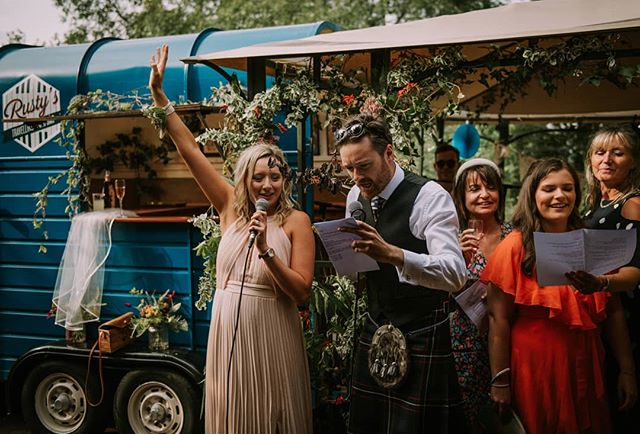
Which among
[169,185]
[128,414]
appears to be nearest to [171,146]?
[169,185]

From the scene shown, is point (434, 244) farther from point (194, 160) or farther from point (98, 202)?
point (98, 202)

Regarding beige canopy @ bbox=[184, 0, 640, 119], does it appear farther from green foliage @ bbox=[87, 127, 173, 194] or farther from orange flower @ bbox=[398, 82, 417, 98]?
green foliage @ bbox=[87, 127, 173, 194]

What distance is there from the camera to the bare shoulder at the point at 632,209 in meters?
3.47

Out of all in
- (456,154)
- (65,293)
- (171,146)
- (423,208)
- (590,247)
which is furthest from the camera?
(456,154)

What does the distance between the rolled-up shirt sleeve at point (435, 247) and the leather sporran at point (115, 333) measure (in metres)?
3.00

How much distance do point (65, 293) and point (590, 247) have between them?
4035 mm

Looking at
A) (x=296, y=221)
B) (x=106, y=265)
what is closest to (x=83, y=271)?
(x=106, y=265)

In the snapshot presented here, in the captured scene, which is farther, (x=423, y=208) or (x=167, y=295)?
(x=167, y=295)

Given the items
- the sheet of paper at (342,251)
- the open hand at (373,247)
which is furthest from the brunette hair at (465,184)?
the open hand at (373,247)

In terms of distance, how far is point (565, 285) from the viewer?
3146mm

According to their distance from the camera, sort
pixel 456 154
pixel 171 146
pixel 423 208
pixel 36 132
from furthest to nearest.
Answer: pixel 456 154
pixel 171 146
pixel 36 132
pixel 423 208

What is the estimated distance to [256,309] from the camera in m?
3.42

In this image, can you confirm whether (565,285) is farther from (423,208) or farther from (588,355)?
(423,208)

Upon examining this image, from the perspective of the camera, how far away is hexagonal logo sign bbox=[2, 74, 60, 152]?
570 cm
